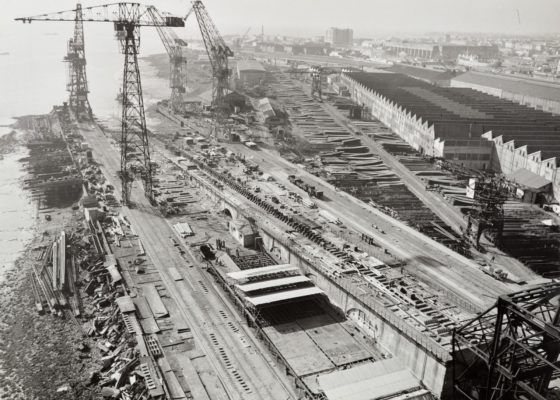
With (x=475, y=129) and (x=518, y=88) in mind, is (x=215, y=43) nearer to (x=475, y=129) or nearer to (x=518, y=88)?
(x=475, y=129)

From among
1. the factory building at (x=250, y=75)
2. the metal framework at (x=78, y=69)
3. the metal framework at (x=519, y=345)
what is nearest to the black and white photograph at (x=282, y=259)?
the metal framework at (x=519, y=345)

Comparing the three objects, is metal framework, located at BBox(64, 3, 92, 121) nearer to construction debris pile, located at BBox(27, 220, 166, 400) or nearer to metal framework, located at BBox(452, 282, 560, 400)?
construction debris pile, located at BBox(27, 220, 166, 400)

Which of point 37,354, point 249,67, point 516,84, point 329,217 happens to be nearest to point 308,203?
point 329,217

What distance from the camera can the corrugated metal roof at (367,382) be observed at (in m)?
38.3

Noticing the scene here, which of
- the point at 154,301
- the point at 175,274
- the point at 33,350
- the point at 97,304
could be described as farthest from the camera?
the point at 175,274

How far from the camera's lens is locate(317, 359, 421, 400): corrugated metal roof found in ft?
126

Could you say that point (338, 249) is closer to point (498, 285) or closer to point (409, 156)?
point (498, 285)

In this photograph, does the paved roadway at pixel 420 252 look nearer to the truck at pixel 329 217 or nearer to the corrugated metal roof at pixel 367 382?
the truck at pixel 329 217

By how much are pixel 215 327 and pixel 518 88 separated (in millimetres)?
140481

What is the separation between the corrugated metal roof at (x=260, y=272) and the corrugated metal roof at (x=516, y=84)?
372 ft

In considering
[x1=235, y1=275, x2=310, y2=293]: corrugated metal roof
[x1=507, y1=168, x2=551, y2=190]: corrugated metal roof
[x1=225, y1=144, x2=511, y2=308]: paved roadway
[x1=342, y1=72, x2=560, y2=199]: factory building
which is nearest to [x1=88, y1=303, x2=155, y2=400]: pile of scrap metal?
[x1=235, y1=275, x2=310, y2=293]: corrugated metal roof

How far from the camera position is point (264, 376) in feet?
141

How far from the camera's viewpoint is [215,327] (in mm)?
49156

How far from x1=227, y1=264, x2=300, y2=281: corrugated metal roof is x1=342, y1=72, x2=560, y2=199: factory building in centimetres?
4929
